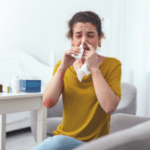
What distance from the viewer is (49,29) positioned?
3.06 meters

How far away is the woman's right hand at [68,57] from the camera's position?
0.93 m

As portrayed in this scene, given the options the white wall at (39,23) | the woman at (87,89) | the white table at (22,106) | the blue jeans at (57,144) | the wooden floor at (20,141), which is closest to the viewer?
the blue jeans at (57,144)

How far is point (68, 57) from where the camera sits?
3.16 feet

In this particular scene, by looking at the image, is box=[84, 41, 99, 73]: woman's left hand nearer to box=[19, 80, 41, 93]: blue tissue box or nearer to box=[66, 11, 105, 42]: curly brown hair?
box=[66, 11, 105, 42]: curly brown hair

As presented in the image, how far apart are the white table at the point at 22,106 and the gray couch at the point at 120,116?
0.14 m

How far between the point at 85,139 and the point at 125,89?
4.17ft

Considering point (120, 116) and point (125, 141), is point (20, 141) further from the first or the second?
point (125, 141)

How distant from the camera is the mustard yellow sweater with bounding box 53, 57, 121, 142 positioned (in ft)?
2.91

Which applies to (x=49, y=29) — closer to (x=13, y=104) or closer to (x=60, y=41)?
(x=60, y=41)

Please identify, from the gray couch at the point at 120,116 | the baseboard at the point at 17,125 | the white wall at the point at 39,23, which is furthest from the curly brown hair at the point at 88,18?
the white wall at the point at 39,23

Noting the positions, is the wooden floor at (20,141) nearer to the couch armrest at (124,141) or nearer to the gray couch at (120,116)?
the gray couch at (120,116)

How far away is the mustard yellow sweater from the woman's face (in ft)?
0.43

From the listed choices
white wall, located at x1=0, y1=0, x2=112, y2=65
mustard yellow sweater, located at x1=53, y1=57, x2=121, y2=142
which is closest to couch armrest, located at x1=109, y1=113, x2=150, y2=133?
mustard yellow sweater, located at x1=53, y1=57, x2=121, y2=142

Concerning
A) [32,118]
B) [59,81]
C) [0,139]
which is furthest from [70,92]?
[0,139]
